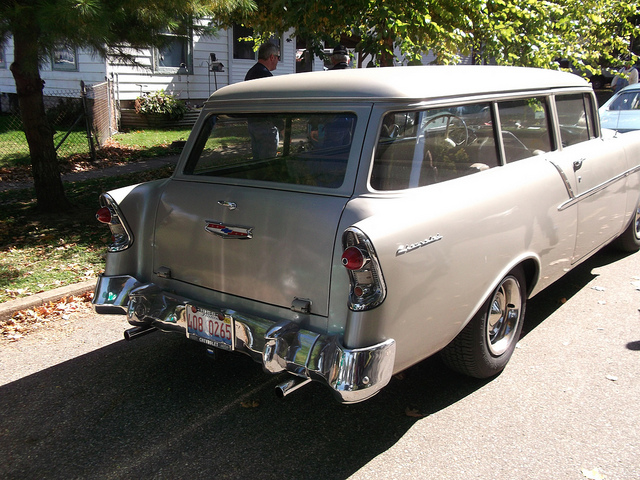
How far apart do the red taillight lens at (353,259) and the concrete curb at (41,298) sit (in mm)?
3343

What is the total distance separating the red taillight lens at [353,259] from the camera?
276 cm

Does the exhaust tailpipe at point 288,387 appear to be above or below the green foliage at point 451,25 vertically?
below

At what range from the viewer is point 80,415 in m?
3.48

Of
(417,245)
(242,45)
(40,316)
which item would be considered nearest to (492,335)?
(417,245)

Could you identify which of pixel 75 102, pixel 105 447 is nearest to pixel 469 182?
pixel 105 447

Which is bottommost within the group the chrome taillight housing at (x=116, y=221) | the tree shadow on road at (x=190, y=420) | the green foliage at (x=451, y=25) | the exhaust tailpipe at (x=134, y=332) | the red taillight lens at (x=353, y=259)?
the tree shadow on road at (x=190, y=420)

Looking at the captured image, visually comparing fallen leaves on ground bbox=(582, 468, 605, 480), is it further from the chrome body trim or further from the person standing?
the person standing

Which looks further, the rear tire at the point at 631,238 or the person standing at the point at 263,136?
the rear tire at the point at 631,238

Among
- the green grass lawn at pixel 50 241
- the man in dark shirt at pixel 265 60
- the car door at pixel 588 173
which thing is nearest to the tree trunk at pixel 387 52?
the man in dark shirt at pixel 265 60

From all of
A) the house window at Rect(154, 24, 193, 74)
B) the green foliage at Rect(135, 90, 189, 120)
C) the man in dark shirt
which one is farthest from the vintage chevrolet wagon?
the house window at Rect(154, 24, 193, 74)

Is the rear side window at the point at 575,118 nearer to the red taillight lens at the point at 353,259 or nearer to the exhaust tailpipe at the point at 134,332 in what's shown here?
the red taillight lens at the point at 353,259

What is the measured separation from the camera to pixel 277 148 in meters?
3.61

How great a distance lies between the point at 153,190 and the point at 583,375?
118 inches

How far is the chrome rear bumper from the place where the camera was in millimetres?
2738
